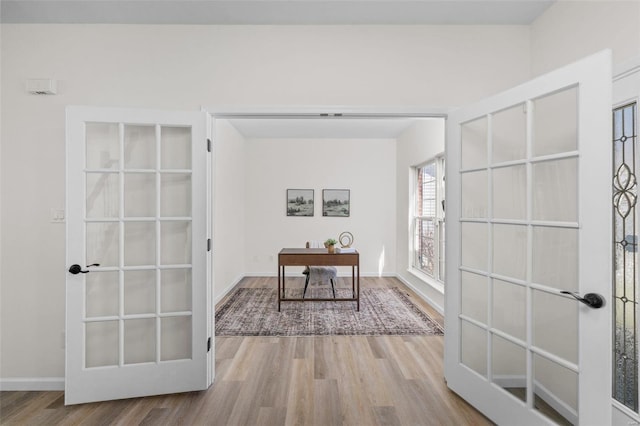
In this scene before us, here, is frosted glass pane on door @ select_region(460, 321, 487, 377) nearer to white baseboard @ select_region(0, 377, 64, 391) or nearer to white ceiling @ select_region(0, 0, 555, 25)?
white ceiling @ select_region(0, 0, 555, 25)

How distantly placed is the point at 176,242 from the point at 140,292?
1.43 feet

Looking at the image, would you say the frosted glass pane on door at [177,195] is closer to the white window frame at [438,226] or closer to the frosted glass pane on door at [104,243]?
the frosted glass pane on door at [104,243]

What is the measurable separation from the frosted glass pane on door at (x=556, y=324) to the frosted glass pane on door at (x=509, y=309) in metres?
0.07

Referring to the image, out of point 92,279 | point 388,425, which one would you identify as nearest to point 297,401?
point 388,425

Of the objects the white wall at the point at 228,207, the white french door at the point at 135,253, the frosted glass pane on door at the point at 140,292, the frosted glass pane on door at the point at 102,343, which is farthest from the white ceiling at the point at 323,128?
the frosted glass pane on door at the point at 102,343

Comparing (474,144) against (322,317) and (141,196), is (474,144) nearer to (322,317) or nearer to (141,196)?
(141,196)

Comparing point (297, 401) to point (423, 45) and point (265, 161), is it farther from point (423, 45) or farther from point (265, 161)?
point (265, 161)

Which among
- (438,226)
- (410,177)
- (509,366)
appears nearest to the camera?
(509,366)

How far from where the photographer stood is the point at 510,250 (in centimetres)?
184

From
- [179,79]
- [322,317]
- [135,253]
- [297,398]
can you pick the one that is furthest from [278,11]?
[322,317]

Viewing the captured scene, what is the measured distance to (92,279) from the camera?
2.19 m

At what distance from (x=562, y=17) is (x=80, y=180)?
339cm

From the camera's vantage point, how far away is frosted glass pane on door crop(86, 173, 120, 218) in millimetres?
2197

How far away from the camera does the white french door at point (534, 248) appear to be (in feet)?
4.67
